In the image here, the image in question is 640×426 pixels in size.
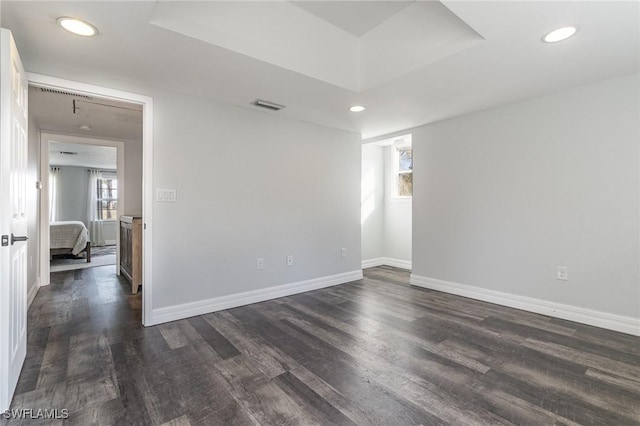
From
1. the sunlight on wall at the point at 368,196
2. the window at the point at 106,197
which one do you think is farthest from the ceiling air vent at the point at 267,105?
the window at the point at 106,197

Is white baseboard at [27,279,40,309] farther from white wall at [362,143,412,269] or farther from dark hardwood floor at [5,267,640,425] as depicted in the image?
white wall at [362,143,412,269]

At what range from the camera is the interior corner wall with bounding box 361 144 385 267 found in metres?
5.43

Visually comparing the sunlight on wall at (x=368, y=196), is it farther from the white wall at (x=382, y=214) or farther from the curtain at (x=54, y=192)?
the curtain at (x=54, y=192)

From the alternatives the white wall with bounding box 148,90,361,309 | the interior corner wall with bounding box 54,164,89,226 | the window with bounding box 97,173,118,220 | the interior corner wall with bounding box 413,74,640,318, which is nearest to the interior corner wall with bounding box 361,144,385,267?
the white wall with bounding box 148,90,361,309

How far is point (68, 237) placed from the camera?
5918mm

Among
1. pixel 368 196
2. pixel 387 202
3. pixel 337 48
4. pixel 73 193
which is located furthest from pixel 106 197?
pixel 337 48

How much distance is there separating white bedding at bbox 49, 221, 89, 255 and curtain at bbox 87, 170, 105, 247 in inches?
113

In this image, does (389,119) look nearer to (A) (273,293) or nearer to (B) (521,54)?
(B) (521,54)

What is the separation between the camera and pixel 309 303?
3.42 meters

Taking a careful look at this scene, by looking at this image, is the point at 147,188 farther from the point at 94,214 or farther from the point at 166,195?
the point at 94,214

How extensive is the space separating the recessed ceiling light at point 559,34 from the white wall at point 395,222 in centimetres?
340

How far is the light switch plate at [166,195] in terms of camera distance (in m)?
2.86

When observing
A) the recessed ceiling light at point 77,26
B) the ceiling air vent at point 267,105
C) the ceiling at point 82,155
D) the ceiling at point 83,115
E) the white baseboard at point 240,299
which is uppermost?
the ceiling at point 82,155

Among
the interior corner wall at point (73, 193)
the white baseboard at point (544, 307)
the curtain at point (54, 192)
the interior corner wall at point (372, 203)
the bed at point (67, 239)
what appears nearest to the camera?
the white baseboard at point (544, 307)
